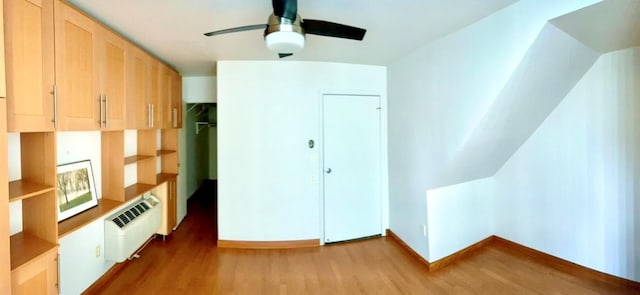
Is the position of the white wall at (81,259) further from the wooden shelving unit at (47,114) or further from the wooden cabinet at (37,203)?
the wooden cabinet at (37,203)

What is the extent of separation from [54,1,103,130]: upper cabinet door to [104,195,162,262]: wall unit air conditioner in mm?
1114

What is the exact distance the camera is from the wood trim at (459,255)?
278 cm

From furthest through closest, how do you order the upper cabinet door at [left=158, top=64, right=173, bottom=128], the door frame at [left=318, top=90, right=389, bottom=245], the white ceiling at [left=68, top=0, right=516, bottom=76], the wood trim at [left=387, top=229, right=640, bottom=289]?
the door frame at [left=318, top=90, right=389, bottom=245] → the upper cabinet door at [left=158, top=64, right=173, bottom=128] → the wood trim at [left=387, top=229, right=640, bottom=289] → the white ceiling at [left=68, top=0, right=516, bottom=76]

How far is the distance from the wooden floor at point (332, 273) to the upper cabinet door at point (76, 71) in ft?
5.18

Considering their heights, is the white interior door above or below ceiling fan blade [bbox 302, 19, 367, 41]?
below

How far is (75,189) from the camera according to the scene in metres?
2.21

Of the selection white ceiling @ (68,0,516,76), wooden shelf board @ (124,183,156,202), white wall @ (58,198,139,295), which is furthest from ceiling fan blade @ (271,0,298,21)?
wooden shelf board @ (124,183,156,202)

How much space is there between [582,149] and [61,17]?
14.1 feet

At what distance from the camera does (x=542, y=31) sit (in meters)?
1.78

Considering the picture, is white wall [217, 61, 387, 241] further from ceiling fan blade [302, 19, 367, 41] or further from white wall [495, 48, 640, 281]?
white wall [495, 48, 640, 281]

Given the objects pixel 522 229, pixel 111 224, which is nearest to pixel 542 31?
pixel 522 229

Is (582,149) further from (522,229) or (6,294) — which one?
(6,294)

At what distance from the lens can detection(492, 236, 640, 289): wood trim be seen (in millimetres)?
2449

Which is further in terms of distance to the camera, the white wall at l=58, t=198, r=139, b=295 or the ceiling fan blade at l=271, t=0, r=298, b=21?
the white wall at l=58, t=198, r=139, b=295
